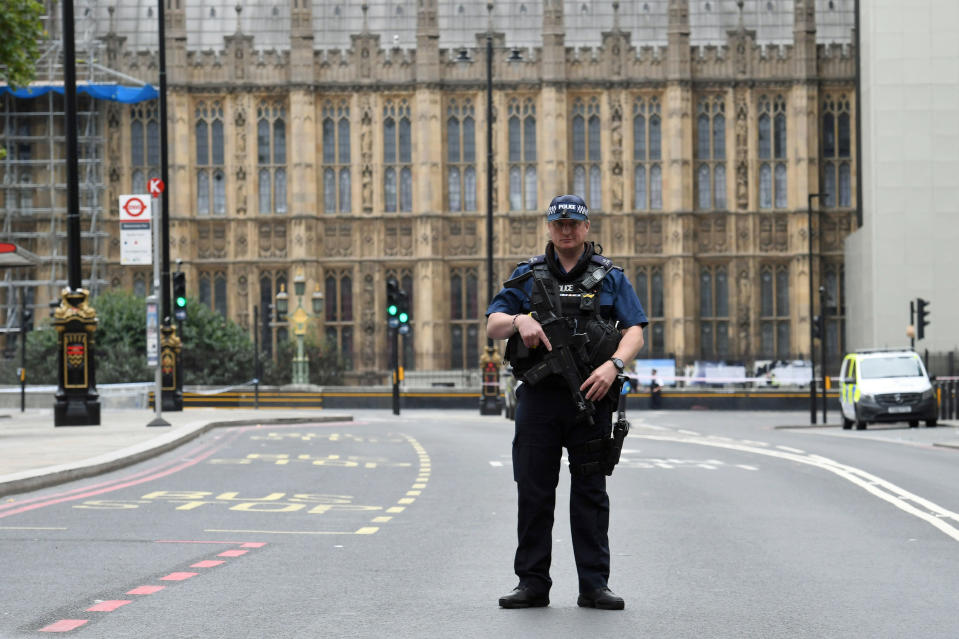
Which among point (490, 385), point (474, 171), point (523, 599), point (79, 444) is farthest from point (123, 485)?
point (474, 171)

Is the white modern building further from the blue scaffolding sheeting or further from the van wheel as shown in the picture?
the blue scaffolding sheeting

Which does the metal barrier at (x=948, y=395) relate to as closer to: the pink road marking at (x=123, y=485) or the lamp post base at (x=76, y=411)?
the lamp post base at (x=76, y=411)

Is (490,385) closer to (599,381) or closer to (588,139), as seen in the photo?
(588,139)

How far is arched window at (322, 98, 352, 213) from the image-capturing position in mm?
61219

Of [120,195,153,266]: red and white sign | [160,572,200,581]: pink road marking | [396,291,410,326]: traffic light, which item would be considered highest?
[120,195,153,266]: red and white sign

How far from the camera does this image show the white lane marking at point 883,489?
38.1 ft

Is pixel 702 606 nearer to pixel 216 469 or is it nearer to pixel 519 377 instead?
pixel 519 377

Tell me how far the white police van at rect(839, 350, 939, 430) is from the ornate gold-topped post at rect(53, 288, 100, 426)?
48.4 ft

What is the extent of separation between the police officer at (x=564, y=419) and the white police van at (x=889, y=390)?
2447 centimetres

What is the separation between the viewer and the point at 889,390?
3056cm

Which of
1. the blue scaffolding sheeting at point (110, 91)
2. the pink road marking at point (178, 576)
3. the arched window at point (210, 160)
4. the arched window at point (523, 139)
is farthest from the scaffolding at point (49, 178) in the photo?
the pink road marking at point (178, 576)

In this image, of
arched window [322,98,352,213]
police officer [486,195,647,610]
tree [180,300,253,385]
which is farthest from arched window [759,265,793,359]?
police officer [486,195,647,610]

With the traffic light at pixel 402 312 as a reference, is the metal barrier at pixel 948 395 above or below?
below

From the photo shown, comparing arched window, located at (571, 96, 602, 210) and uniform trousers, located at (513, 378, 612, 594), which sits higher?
arched window, located at (571, 96, 602, 210)
